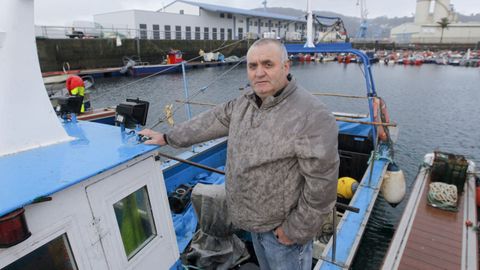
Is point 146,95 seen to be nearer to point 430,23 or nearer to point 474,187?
point 474,187

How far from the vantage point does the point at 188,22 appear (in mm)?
48094

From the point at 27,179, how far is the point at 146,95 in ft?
68.8

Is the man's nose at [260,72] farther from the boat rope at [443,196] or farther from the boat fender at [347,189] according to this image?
the boat rope at [443,196]

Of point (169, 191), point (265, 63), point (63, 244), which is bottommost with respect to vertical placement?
point (169, 191)

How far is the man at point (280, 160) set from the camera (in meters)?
1.82

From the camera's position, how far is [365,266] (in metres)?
6.61

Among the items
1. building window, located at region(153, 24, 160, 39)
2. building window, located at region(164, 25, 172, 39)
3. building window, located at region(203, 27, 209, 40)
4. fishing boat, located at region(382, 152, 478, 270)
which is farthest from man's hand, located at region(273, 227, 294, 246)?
building window, located at region(203, 27, 209, 40)

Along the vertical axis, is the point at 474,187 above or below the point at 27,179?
below

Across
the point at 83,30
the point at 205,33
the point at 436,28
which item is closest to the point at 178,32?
the point at 205,33

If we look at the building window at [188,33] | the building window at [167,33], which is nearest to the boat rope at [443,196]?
the building window at [167,33]

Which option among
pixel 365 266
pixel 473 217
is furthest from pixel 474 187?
pixel 365 266

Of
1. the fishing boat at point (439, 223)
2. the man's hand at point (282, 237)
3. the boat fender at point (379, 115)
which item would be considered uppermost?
the man's hand at point (282, 237)

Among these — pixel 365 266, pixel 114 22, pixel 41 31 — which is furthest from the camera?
pixel 114 22

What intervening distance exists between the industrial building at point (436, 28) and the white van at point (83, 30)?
77692mm
